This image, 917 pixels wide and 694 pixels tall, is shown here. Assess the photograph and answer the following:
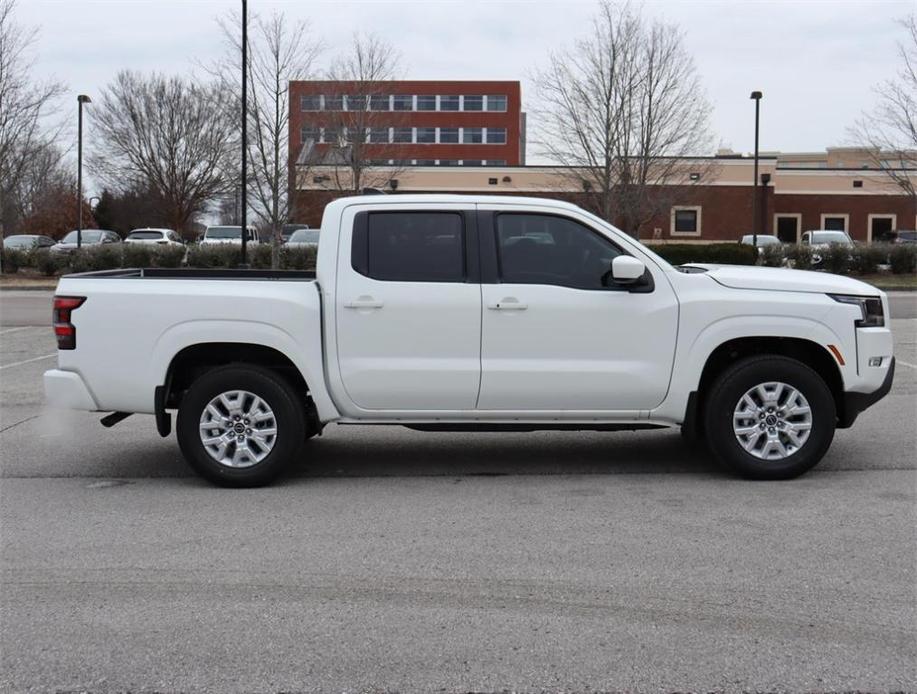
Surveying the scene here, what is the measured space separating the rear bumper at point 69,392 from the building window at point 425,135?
80832mm

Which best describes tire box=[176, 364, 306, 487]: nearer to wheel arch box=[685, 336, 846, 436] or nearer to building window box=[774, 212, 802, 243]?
wheel arch box=[685, 336, 846, 436]

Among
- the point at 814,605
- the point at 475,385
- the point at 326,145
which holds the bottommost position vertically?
the point at 814,605

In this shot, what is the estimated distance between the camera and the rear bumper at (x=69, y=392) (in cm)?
663

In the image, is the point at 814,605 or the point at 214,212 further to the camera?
the point at 214,212

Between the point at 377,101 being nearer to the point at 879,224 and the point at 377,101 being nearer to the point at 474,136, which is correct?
the point at 879,224

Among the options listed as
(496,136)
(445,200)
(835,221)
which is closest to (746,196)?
(835,221)

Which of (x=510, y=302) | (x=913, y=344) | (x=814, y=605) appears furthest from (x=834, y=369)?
(x=913, y=344)

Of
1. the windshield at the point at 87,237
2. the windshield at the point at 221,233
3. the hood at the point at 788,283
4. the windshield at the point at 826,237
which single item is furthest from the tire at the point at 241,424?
the windshield at the point at 87,237

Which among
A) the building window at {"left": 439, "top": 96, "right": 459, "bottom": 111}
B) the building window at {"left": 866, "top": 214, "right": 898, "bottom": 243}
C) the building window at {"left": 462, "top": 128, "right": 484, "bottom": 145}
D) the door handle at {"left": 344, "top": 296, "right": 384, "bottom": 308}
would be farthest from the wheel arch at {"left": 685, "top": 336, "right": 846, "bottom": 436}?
the building window at {"left": 439, "top": 96, "right": 459, "bottom": 111}

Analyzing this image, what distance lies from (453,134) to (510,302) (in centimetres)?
8137

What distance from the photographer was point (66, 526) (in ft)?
19.1

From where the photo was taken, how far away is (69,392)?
664 centimetres

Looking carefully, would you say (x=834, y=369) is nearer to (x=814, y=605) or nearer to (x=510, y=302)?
(x=510, y=302)

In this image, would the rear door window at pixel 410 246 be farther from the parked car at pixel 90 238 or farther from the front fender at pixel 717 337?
the parked car at pixel 90 238
